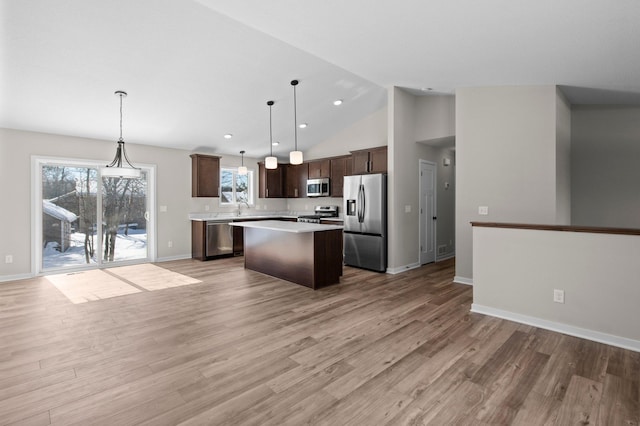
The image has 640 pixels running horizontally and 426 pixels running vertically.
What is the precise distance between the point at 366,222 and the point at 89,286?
4397 mm

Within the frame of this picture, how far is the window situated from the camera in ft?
24.7

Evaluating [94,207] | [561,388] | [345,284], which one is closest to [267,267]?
[345,284]

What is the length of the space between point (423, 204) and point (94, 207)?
6.19m

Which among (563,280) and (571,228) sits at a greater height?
(571,228)

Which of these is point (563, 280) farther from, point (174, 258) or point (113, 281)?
point (174, 258)

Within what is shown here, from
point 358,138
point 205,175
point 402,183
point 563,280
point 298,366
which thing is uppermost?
point 358,138

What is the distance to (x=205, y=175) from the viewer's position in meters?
6.88

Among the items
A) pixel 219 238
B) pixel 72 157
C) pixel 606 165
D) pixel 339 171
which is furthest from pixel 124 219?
pixel 606 165

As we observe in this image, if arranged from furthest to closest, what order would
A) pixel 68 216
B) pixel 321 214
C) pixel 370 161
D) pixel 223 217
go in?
pixel 321 214 → pixel 223 217 → pixel 370 161 → pixel 68 216

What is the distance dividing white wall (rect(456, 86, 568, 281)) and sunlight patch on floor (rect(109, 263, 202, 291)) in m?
4.28

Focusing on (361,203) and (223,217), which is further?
(223,217)

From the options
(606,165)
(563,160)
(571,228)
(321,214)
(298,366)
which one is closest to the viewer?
(298,366)

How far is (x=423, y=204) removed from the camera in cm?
597

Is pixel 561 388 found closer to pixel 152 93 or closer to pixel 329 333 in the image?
pixel 329 333
